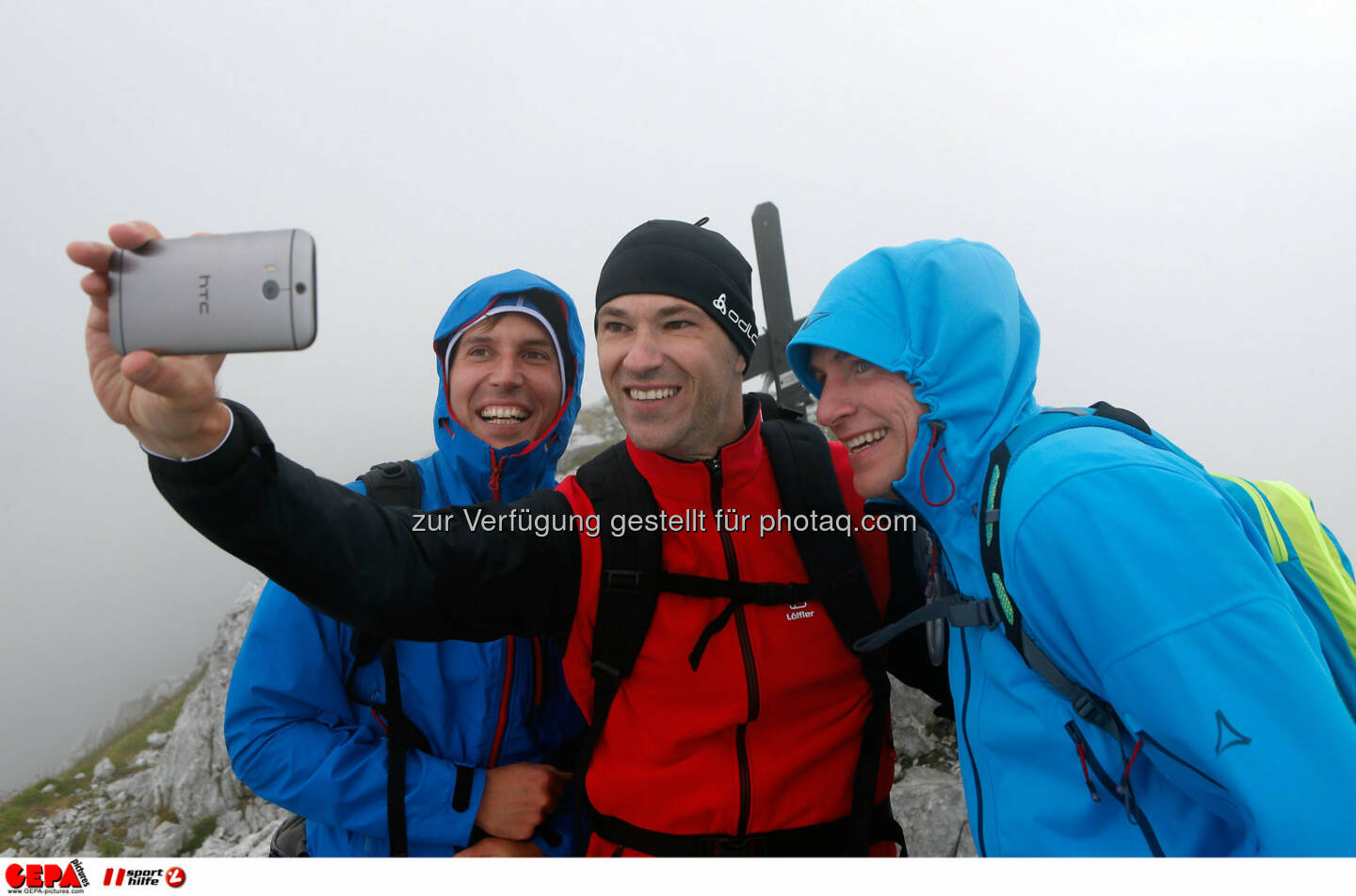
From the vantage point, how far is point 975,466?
2.82m

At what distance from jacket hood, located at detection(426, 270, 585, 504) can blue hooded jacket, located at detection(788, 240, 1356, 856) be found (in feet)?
6.80

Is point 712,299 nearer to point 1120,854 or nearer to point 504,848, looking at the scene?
point 1120,854

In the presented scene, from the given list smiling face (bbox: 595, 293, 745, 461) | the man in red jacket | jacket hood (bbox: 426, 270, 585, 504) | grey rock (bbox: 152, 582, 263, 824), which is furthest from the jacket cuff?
grey rock (bbox: 152, 582, 263, 824)

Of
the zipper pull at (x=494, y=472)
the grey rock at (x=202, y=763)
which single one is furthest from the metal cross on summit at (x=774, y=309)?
the grey rock at (x=202, y=763)

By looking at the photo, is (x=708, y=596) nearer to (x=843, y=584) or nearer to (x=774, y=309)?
(x=843, y=584)

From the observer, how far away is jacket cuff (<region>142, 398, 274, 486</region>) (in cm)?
227

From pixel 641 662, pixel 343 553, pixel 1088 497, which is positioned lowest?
pixel 641 662

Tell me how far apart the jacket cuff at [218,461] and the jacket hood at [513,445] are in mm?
1710

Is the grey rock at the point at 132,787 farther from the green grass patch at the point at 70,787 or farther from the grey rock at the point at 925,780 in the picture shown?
the grey rock at the point at 925,780

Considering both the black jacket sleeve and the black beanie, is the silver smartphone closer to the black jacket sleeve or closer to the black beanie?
the black jacket sleeve

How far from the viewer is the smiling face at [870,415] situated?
10.1ft

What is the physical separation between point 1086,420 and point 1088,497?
0.54m

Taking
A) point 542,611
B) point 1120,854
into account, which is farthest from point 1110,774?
point 542,611
